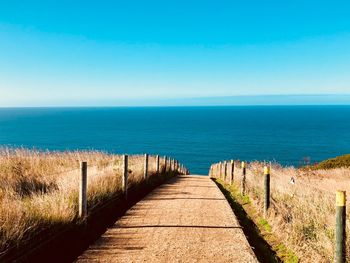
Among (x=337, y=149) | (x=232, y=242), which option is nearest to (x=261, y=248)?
(x=232, y=242)

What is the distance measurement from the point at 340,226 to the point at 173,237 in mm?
3395

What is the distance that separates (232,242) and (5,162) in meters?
10.6

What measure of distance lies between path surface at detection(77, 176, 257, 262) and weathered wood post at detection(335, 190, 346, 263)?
4.93 ft

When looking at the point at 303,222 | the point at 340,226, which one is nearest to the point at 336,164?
the point at 303,222

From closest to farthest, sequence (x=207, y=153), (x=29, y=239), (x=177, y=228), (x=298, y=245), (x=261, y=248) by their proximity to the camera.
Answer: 1. (x=29, y=239)
2. (x=298, y=245)
3. (x=261, y=248)
4. (x=177, y=228)
5. (x=207, y=153)

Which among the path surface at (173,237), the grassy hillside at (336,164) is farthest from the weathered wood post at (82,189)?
the grassy hillside at (336,164)

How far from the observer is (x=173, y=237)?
7.31 m

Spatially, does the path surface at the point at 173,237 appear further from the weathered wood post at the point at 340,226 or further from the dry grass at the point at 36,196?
the weathered wood post at the point at 340,226

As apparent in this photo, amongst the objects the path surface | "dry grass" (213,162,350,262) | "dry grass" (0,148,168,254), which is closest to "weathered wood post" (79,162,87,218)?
"dry grass" (0,148,168,254)

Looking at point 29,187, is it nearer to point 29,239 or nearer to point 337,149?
point 29,239

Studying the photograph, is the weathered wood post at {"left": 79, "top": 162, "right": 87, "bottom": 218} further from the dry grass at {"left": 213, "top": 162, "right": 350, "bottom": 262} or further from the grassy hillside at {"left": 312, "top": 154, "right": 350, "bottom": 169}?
the grassy hillside at {"left": 312, "top": 154, "right": 350, "bottom": 169}

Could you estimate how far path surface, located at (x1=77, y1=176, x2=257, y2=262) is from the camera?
6180 millimetres

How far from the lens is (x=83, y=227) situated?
296 inches

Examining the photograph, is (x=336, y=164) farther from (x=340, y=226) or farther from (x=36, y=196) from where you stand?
(x=36, y=196)
